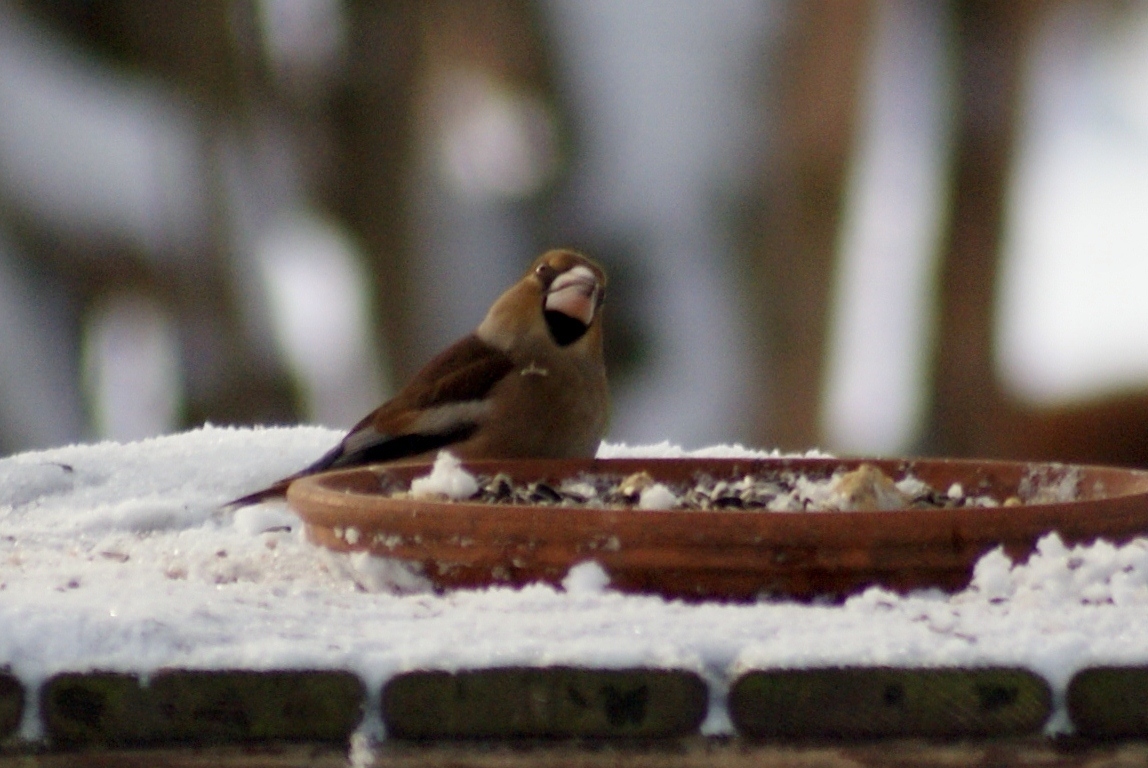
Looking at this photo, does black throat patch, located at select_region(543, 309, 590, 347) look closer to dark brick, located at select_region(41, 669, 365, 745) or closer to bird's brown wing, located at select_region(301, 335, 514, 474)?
bird's brown wing, located at select_region(301, 335, 514, 474)

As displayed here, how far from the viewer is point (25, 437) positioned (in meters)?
6.32

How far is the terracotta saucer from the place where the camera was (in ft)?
5.21

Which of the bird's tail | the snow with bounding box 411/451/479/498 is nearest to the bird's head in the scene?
the bird's tail

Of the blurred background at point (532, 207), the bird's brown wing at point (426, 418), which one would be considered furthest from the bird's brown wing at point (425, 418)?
the blurred background at point (532, 207)

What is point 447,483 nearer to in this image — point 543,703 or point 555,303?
point 543,703

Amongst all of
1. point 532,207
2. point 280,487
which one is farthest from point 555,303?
point 532,207

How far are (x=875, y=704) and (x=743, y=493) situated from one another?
3.02 feet

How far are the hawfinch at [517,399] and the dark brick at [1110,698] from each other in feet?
5.84

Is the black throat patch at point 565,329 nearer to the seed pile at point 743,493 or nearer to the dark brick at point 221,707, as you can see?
the seed pile at point 743,493

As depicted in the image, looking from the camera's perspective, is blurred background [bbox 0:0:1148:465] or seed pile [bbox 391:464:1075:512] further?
blurred background [bbox 0:0:1148:465]

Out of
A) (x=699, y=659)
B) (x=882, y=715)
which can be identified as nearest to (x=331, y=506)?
(x=699, y=659)

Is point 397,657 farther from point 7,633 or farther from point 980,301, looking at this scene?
point 980,301

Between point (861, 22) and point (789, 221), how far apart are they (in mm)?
711

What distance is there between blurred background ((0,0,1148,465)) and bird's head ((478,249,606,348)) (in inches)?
91.9
